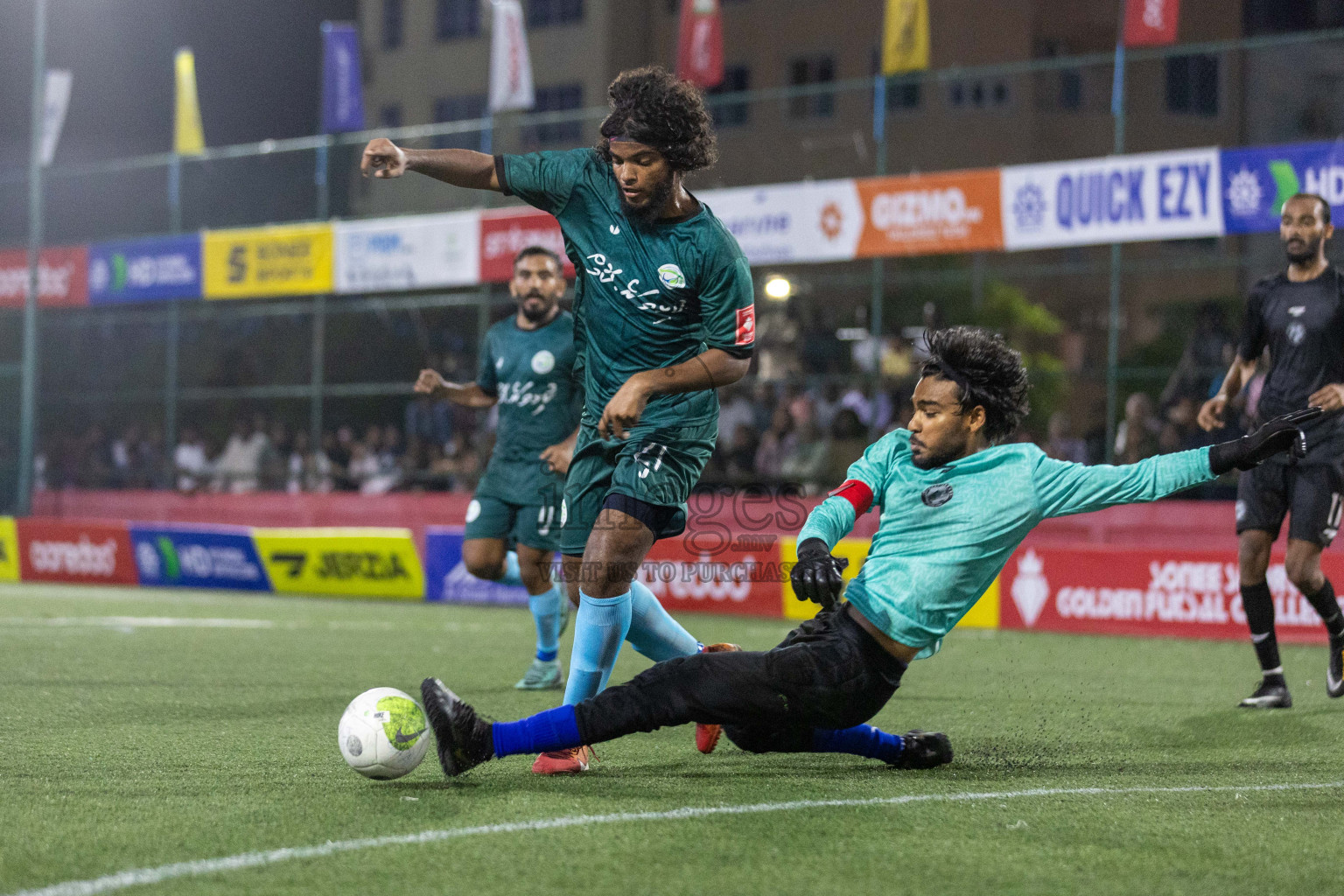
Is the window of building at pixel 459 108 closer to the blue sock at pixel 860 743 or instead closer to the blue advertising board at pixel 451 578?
the blue advertising board at pixel 451 578

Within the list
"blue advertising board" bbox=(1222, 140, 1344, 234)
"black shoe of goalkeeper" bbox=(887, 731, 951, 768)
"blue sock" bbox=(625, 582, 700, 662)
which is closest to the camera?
"black shoe of goalkeeper" bbox=(887, 731, 951, 768)

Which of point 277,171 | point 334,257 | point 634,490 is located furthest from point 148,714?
point 277,171

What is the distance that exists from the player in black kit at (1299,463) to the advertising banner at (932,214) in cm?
783

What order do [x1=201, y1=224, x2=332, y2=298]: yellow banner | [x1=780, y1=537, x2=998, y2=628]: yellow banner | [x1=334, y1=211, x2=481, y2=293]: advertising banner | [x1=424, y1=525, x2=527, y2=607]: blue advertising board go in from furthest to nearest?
[x1=201, y1=224, x2=332, y2=298]: yellow banner < [x1=334, y1=211, x2=481, y2=293]: advertising banner < [x1=424, y1=525, x2=527, y2=607]: blue advertising board < [x1=780, y1=537, x2=998, y2=628]: yellow banner

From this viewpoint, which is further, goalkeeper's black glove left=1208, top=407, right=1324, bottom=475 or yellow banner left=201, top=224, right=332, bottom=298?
yellow banner left=201, top=224, right=332, bottom=298

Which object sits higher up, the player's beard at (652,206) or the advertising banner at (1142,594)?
the player's beard at (652,206)

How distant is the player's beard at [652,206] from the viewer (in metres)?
5.08

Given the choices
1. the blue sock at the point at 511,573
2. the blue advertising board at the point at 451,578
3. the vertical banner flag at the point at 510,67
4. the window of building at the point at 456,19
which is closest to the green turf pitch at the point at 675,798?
the blue sock at the point at 511,573

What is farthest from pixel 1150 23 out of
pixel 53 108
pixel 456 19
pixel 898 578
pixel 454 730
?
pixel 456 19

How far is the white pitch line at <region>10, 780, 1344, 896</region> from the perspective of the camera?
3350 millimetres

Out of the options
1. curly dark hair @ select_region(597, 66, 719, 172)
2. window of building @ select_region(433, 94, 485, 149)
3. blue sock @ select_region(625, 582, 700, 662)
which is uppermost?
window of building @ select_region(433, 94, 485, 149)

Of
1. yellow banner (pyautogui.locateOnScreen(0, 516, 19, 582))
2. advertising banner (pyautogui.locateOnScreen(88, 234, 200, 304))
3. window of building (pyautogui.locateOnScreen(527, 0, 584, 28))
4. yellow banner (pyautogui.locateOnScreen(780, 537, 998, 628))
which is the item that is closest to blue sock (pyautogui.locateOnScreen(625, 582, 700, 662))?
yellow banner (pyautogui.locateOnScreen(780, 537, 998, 628))

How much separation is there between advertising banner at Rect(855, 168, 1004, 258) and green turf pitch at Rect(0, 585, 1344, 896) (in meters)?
7.63

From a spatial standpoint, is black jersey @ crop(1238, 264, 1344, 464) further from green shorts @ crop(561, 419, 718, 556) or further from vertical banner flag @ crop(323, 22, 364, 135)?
vertical banner flag @ crop(323, 22, 364, 135)
